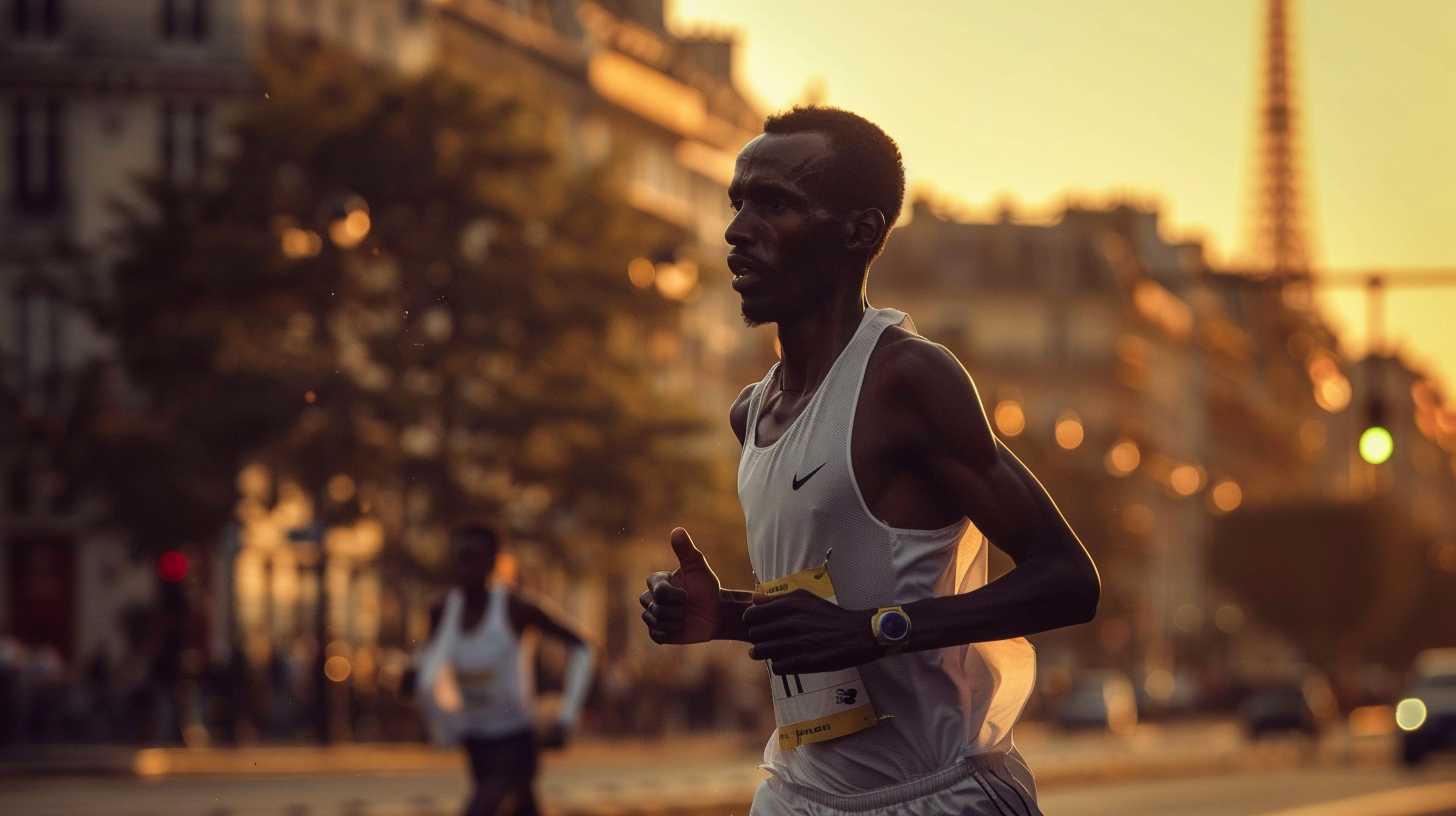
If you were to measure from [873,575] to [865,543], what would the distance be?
0.15 ft

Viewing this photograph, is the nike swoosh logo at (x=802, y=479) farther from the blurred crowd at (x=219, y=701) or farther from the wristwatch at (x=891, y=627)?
the blurred crowd at (x=219, y=701)

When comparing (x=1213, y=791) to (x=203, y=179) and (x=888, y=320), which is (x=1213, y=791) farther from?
(x=888, y=320)

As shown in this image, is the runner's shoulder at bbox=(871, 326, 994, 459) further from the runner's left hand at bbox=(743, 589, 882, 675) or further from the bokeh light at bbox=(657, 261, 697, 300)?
the bokeh light at bbox=(657, 261, 697, 300)

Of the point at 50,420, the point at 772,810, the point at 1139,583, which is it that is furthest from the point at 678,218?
the point at 772,810

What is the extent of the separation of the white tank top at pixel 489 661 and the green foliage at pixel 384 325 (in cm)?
3325

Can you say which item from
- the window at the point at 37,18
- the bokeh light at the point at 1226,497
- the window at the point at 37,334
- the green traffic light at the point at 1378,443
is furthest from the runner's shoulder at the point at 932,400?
the bokeh light at the point at 1226,497

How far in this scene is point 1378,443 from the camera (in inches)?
1464

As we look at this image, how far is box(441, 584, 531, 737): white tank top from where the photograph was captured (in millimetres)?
13695

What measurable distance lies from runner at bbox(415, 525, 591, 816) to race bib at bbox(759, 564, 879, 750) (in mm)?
8298

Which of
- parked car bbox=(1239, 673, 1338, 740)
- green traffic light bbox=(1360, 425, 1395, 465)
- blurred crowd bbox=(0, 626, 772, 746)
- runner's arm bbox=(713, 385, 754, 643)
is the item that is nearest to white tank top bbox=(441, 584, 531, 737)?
runner's arm bbox=(713, 385, 754, 643)

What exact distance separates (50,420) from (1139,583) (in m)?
92.2

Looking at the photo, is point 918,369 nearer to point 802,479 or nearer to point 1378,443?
point 802,479

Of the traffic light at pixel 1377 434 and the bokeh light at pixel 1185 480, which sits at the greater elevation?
the bokeh light at pixel 1185 480

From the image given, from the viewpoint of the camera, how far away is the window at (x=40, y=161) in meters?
67.9
